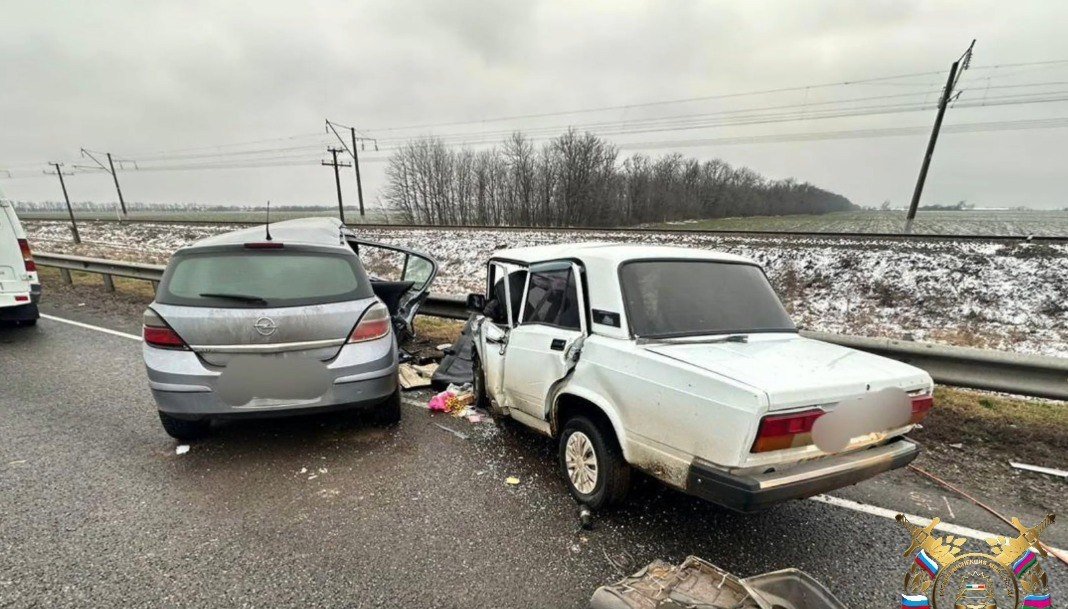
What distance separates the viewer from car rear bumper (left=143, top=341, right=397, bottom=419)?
3.13 meters

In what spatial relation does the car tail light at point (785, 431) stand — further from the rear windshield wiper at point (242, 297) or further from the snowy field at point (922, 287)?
the snowy field at point (922, 287)

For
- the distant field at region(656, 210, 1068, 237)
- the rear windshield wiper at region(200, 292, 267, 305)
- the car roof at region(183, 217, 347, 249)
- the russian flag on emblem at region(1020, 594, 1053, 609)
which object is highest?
the car roof at region(183, 217, 347, 249)

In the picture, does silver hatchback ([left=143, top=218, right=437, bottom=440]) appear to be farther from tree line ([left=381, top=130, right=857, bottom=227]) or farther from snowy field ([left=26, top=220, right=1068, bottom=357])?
tree line ([left=381, top=130, right=857, bottom=227])

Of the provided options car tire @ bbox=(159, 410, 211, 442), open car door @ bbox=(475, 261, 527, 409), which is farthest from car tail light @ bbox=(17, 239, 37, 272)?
open car door @ bbox=(475, 261, 527, 409)

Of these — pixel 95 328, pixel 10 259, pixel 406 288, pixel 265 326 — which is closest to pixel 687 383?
pixel 265 326

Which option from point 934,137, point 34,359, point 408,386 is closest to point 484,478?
point 408,386

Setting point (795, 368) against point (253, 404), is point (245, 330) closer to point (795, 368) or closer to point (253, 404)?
point (253, 404)

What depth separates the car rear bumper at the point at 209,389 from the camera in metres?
3.13

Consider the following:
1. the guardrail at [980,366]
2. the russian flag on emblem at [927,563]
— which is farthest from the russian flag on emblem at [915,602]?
the guardrail at [980,366]

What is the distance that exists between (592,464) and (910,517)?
6.32 ft

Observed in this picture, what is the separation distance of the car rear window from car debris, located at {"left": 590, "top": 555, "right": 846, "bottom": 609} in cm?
270

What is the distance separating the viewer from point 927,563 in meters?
1.68

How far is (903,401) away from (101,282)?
14910mm

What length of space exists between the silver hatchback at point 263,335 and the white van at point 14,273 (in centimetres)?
532
